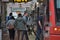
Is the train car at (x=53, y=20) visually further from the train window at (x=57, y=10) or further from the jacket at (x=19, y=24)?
the jacket at (x=19, y=24)

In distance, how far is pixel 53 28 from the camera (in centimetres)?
993

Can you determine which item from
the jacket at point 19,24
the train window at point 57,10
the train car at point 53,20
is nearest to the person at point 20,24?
the jacket at point 19,24

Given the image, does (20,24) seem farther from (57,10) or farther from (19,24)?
(57,10)

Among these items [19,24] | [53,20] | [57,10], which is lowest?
[19,24]

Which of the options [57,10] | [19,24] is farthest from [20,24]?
[57,10]

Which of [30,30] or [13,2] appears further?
[13,2]

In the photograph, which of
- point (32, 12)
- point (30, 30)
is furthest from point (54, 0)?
point (32, 12)

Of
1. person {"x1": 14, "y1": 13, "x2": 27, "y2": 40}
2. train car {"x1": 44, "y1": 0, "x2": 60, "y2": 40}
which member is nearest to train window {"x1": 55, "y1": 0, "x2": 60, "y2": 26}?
train car {"x1": 44, "y1": 0, "x2": 60, "y2": 40}

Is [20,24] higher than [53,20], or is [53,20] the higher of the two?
[53,20]

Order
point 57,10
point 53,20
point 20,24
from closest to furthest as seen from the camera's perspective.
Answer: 1. point 53,20
2. point 57,10
3. point 20,24

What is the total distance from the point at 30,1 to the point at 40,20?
10013 mm

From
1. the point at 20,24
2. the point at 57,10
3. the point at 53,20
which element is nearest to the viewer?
the point at 53,20

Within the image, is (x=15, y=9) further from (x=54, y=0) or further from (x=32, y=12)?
Answer: (x=54, y=0)

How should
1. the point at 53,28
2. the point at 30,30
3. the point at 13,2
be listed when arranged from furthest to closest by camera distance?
the point at 13,2 → the point at 30,30 → the point at 53,28
